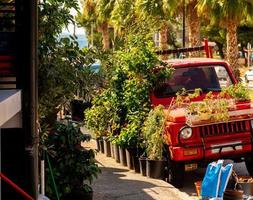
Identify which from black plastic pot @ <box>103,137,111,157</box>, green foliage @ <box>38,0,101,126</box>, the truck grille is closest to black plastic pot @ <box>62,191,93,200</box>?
green foliage @ <box>38,0,101,126</box>

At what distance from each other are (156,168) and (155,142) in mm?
510

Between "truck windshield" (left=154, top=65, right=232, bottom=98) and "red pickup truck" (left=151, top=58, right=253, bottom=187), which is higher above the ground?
"truck windshield" (left=154, top=65, right=232, bottom=98)

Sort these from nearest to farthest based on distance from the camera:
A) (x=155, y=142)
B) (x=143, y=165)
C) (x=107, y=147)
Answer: (x=155, y=142) → (x=143, y=165) → (x=107, y=147)

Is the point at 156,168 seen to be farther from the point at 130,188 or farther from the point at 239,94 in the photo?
the point at 239,94

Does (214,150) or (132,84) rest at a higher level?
(132,84)

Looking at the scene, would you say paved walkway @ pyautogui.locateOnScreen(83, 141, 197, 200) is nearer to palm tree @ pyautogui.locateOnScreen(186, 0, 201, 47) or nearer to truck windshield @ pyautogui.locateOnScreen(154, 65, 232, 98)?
truck windshield @ pyautogui.locateOnScreen(154, 65, 232, 98)

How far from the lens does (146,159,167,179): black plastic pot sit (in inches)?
392

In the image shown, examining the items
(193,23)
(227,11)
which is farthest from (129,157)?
(193,23)

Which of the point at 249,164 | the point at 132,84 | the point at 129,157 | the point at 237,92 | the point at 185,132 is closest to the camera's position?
the point at 185,132

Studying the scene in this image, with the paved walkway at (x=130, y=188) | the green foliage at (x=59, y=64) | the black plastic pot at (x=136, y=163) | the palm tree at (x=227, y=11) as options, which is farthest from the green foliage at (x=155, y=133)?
the palm tree at (x=227, y=11)

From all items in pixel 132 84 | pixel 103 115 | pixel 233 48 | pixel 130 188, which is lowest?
pixel 130 188

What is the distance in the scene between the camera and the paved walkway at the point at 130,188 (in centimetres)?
870

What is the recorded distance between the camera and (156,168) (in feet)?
32.8

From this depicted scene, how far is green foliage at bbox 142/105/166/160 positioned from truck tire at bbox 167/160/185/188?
12.0 inches
